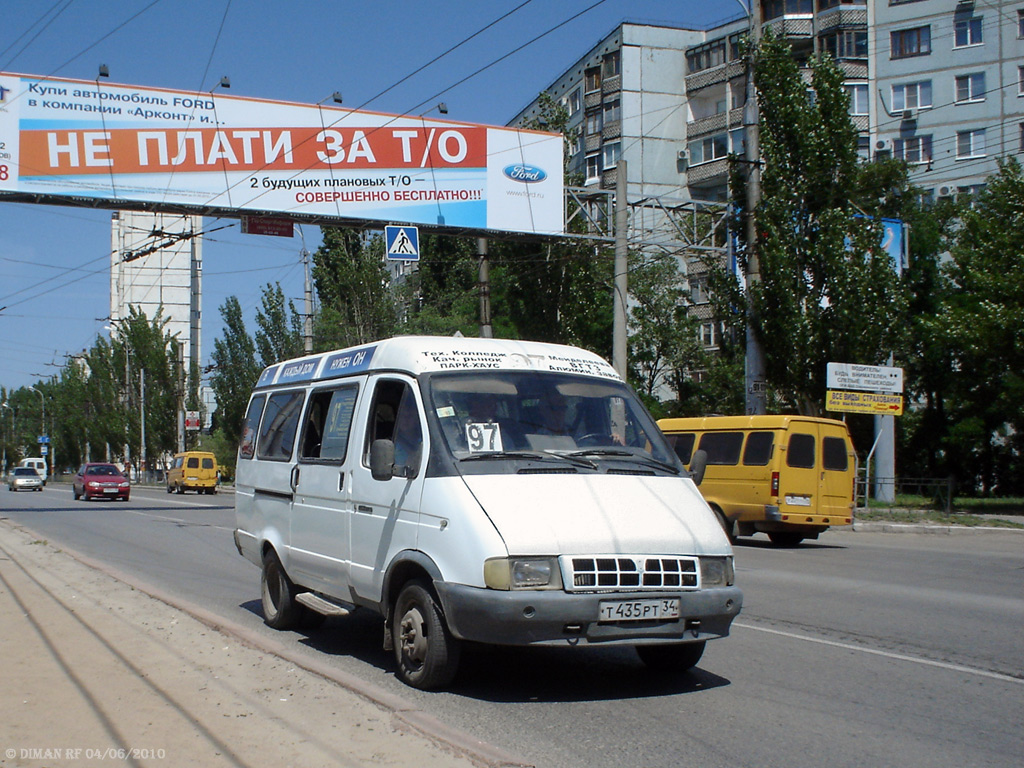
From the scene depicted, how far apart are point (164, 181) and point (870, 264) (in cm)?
1761

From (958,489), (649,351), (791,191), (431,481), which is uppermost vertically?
(791,191)

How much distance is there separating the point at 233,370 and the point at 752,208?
3435 cm

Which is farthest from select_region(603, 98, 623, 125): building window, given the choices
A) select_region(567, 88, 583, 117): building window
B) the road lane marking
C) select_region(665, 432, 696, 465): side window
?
the road lane marking

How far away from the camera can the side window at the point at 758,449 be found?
17.2m

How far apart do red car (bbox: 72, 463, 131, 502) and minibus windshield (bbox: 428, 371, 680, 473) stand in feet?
108

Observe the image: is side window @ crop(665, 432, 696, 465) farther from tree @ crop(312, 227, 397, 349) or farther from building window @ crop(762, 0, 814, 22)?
building window @ crop(762, 0, 814, 22)

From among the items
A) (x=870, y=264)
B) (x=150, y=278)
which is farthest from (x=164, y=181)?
(x=150, y=278)

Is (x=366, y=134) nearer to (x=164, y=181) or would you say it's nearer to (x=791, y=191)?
(x=164, y=181)

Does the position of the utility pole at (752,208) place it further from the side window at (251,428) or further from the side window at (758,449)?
the side window at (251,428)

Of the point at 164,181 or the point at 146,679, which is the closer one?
the point at 146,679

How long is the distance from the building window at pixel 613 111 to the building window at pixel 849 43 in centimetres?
1093

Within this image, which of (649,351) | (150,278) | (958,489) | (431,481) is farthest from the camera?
(150,278)

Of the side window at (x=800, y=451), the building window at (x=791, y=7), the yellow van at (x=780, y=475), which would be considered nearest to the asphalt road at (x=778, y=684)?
the yellow van at (x=780, y=475)

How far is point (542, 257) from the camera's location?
34688 mm
